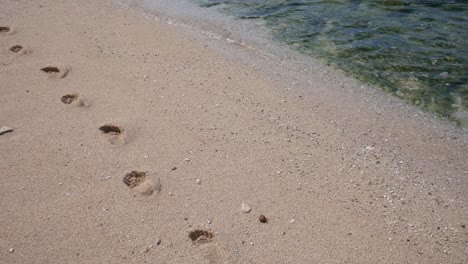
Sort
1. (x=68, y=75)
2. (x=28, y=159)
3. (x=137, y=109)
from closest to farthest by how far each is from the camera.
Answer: (x=28, y=159) → (x=137, y=109) → (x=68, y=75)

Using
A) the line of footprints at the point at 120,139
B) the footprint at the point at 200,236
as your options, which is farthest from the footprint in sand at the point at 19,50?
the footprint at the point at 200,236

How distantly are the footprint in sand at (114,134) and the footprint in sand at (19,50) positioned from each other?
2.60 meters

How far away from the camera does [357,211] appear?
3725 millimetres

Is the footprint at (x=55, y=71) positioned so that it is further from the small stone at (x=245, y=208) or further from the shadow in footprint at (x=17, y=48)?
the small stone at (x=245, y=208)

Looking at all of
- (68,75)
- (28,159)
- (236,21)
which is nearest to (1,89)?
(68,75)

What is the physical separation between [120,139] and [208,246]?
1805mm

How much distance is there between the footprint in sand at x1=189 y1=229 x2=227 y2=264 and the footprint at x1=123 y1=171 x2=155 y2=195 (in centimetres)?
69

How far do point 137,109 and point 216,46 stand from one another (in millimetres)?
2370

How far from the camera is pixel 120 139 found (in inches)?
174

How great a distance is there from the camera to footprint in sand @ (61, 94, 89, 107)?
194 inches

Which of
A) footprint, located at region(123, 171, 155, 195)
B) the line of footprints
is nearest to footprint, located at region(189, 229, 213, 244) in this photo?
the line of footprints

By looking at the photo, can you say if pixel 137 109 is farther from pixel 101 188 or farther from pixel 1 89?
pixel 1 89

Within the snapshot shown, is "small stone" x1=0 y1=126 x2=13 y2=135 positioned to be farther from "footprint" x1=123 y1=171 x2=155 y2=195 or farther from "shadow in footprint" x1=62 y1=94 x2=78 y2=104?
"footprint" x1=123 y1=171 x2=155 y2=195

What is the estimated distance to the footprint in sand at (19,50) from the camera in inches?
238
